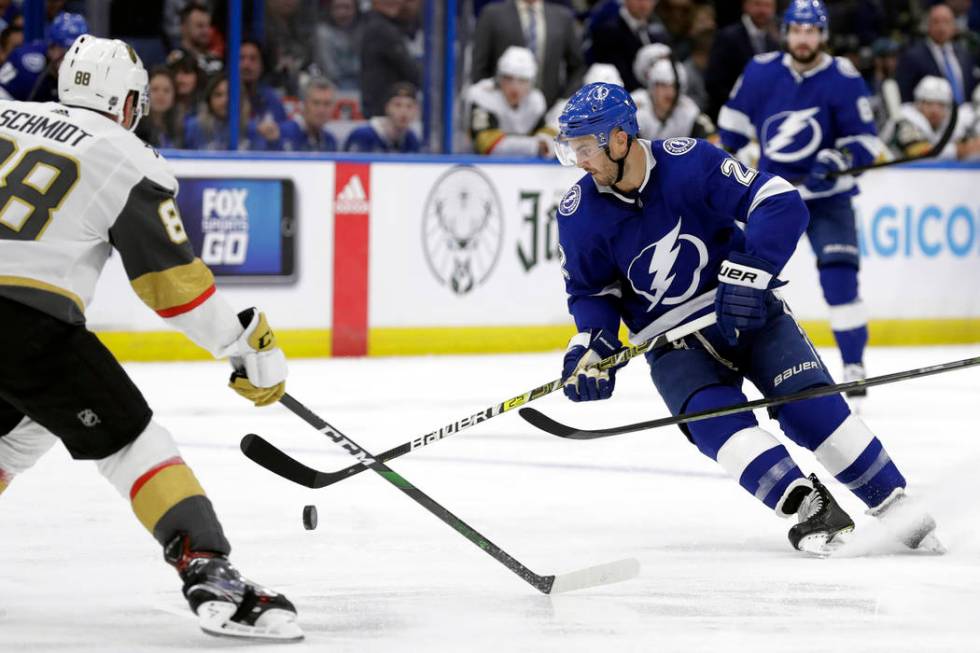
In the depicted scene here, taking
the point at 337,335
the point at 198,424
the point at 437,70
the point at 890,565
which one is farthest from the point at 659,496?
the point at 437,70

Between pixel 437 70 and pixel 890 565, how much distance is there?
456 cm

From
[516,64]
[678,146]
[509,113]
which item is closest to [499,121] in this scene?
[509,113]

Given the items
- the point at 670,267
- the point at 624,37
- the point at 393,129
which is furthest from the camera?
the point at 624,37

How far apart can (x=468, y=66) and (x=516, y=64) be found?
0.29m

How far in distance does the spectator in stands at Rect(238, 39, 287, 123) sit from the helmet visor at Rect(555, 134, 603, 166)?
3800mm

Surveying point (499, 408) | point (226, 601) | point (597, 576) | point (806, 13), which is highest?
point (806, 13)

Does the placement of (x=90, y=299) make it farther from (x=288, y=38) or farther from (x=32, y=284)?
(x=288, y=38)

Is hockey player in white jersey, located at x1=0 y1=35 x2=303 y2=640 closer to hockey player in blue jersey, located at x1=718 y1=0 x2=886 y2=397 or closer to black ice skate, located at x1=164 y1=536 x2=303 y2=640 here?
black ice skate, located at x1=164 y1=536 x2=303 y2=640

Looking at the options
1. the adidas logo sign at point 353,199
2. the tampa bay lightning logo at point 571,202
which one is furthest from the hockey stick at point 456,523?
the adidas logo sign at point 353,199

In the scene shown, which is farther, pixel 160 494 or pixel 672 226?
pixel 672 226

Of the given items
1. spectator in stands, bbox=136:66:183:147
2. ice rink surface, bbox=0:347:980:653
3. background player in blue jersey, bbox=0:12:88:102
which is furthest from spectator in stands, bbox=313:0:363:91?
ice rink surface, bbox=0:347:980:653

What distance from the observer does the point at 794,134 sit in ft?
19.9

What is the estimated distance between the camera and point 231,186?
7133 millimetres

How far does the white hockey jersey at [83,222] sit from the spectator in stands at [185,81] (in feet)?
14.2
